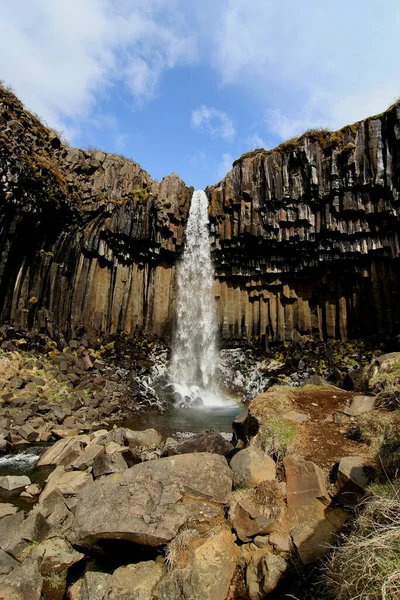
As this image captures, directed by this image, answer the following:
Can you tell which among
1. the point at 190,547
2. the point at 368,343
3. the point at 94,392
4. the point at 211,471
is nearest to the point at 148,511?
the point at 190,547

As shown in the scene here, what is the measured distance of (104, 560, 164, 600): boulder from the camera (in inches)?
171

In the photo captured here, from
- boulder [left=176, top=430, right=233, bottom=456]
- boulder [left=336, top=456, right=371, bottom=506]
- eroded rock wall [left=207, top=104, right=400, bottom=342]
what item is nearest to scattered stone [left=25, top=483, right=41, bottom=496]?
boulder [left=176, top=430, right=233, bottom=456]

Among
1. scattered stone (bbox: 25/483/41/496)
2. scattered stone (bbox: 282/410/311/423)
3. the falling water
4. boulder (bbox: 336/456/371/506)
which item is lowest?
scattered stone (bbox: 25/483/41/496)

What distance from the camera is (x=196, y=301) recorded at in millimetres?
26531

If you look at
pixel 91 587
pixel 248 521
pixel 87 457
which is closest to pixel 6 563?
pixel 91 587

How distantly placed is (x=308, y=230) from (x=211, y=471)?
20.0 metres

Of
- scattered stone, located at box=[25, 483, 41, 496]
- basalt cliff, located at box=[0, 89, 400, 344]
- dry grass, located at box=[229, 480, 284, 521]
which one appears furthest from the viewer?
basalt cliff, located at box=[0, 89, 400, 344]

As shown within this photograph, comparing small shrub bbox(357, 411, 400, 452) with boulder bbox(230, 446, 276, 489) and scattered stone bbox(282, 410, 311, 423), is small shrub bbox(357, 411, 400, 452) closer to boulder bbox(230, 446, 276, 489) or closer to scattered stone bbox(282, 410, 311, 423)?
scattered stone bbox(282, 410, 311, 423)

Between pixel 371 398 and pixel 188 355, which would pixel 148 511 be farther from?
pixel 188 355

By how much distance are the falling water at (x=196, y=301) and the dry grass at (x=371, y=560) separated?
21.3 metres

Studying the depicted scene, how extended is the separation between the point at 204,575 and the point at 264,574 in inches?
27.8

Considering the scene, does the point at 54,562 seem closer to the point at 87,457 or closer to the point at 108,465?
the point at 108,465

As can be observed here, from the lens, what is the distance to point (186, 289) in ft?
87.4

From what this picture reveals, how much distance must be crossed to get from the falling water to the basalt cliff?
2.45 ft
